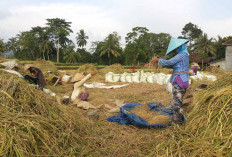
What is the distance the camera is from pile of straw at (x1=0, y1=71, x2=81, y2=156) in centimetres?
147

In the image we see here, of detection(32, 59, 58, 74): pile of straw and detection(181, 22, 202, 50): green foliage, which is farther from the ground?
detection(181, 22, 202, 50): green foliage

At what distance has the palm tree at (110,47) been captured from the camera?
39244 mm

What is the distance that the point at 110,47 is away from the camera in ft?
131

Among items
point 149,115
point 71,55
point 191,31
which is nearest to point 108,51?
point 71,55

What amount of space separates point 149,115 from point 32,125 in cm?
214

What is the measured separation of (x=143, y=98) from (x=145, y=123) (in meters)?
2.30

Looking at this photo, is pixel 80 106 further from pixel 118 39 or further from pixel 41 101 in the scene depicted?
pixel 118 39

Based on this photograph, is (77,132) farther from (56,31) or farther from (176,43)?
(56,31)

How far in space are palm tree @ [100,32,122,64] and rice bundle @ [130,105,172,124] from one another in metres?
35.5

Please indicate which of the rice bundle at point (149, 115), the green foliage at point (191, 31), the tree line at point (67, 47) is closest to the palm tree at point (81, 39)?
the tree line at point (67, 47)

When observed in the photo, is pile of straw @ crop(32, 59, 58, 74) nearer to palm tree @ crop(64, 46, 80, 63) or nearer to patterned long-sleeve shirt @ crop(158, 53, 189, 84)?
patterned long-sleeve shirt @ crop(158, 53, 189, 84)

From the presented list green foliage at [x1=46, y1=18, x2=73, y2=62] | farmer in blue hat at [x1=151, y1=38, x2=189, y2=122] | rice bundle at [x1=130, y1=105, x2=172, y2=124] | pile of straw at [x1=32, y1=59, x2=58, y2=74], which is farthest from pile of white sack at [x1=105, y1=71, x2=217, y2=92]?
green foliage at [x1=46, y1=18, x2=73, y2=62]

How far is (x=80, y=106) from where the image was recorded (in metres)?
4.39

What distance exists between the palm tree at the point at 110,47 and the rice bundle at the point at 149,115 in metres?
35.5
